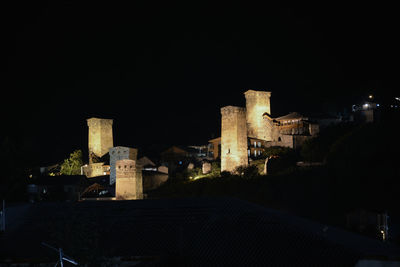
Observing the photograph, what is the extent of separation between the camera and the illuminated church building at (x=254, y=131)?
153ft

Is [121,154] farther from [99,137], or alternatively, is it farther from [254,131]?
[254,131]

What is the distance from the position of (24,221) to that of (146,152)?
2027 inches

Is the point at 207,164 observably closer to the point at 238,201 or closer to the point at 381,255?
the point at 238,201

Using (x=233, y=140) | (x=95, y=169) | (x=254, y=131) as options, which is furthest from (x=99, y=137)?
(x=233, y=140)

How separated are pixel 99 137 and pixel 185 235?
57.6 metres

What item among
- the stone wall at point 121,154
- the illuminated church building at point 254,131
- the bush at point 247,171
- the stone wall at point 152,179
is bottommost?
the stone wall at point 152,179

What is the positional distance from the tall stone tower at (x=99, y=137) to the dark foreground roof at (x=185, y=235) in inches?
2049

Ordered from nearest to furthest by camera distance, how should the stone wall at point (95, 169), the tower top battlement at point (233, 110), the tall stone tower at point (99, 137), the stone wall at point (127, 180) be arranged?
the stone wall at point (127, 180) < the tower top battlement at point (233, 110) < the stone wall at point (95, 169) < the tall stone tower at point (99, 137)

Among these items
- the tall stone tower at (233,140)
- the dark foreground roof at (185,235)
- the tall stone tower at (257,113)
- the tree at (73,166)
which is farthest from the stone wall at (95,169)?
the dark foreground roof at (185,235)

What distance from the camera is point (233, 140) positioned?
156 ft

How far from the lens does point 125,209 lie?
17.9 metres

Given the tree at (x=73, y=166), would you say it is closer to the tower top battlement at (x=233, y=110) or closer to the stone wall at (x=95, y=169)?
the stone wall at (x=95, y=169)

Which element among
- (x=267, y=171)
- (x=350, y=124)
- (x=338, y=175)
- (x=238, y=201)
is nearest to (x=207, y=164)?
(x=267, y=171)

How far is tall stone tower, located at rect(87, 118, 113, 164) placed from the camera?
229ft
